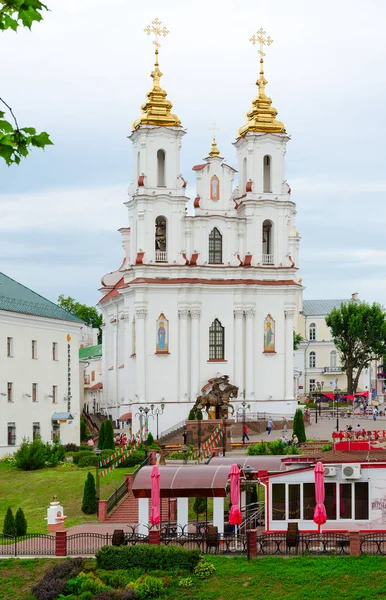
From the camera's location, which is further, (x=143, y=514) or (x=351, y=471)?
(x=143, y=514)

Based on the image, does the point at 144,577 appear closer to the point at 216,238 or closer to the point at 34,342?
the point at 34,342

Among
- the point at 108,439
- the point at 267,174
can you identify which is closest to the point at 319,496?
the point at 108,439

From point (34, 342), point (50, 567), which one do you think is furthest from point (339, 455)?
point (34, 342)

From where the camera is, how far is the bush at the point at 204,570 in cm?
3167

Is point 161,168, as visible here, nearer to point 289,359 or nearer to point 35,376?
point 289,359

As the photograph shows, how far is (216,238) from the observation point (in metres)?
75.4

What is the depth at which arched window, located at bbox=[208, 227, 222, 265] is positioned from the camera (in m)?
75.4

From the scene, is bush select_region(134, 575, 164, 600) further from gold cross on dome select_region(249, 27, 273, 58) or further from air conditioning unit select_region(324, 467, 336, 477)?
gold cross on dome select_region(249, 27, 273, 58)

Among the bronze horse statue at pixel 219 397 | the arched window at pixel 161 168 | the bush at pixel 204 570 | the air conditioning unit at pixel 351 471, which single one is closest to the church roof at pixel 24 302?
the bronze horse statue at pixel 219 397

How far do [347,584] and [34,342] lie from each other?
37.0 metres

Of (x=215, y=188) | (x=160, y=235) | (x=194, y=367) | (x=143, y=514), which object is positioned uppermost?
(x=215, y=188)

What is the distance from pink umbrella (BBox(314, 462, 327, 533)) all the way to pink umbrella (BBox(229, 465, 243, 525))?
7.88 feet

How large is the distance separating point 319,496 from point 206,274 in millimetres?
42215

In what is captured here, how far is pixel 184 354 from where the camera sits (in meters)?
73.5
